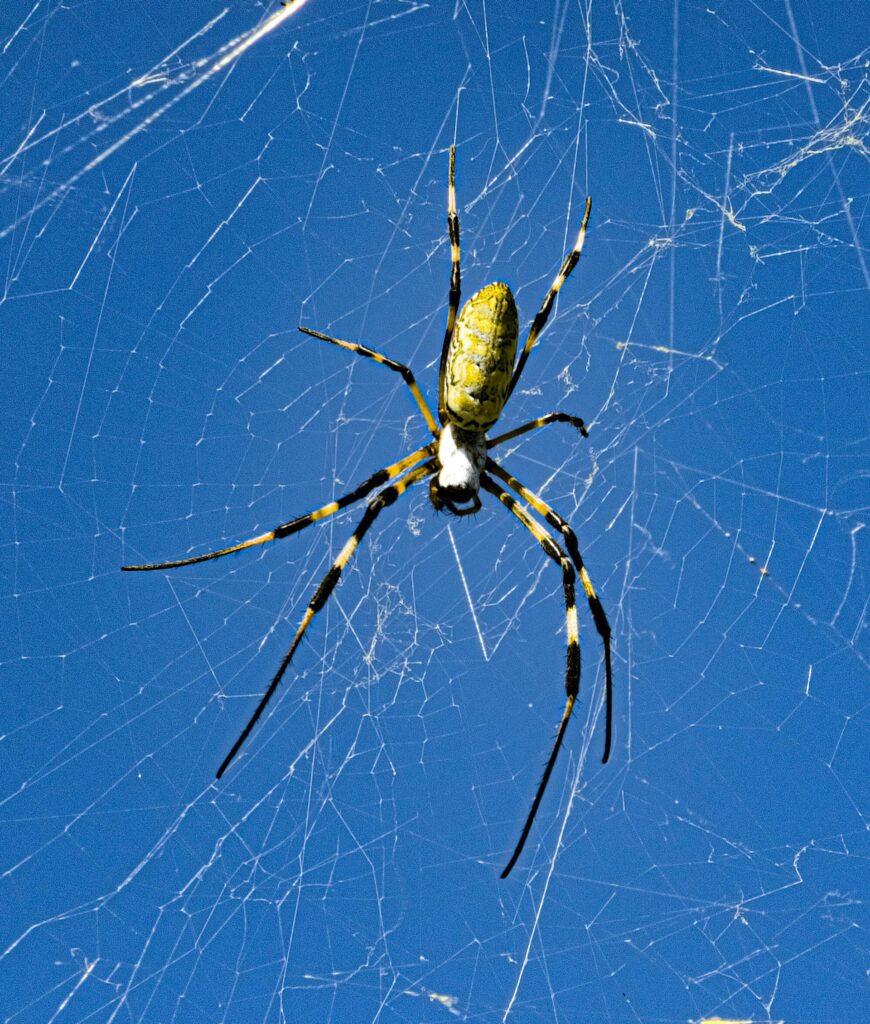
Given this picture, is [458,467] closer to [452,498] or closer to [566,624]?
[452,498]

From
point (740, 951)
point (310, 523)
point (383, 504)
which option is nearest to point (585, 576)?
point (383, 504)

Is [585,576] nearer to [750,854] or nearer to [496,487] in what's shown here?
[496,487]

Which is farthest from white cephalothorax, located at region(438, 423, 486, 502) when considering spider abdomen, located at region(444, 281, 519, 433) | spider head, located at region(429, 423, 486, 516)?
spider abdomen, located at region(444, 281, 519, 433)

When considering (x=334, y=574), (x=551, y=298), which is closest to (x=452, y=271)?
(x=551, y=298)

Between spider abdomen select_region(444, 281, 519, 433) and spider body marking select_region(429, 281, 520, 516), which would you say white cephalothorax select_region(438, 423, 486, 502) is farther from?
spider abdomen select_region(444, 281, 519, 433)

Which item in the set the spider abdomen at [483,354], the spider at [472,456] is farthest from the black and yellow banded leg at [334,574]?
the spider abdomen at [483,354]

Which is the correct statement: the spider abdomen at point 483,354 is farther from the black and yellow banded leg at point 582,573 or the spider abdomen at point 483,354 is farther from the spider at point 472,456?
the black and yellow banded leg at point 582,573
